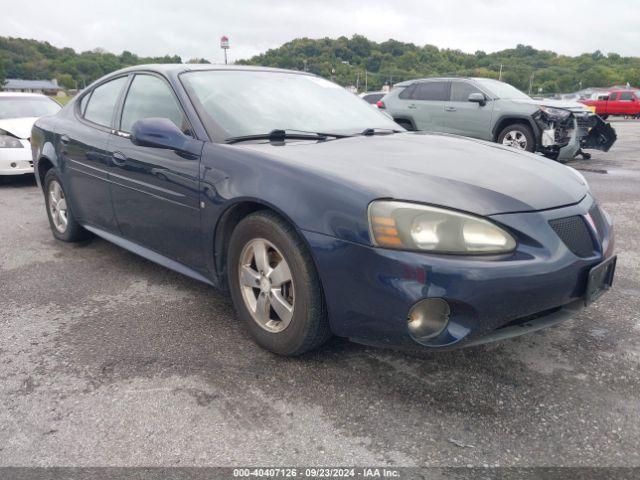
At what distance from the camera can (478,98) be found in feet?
32.5

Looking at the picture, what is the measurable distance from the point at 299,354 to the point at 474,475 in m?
1.00

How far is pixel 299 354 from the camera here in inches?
102

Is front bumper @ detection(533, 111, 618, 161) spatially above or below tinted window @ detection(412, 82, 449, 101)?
below

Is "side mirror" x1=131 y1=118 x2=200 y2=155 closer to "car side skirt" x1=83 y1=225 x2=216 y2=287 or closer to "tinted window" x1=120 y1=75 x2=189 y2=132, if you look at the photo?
"tinted window" x1=120 y1=75 x2=189 y2=132

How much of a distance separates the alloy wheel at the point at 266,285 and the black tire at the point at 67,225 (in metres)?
2.30

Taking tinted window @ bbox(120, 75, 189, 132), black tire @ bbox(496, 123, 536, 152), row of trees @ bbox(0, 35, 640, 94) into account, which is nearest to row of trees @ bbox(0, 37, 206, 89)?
row of trees @ bbox(0, 35, 640, 94)

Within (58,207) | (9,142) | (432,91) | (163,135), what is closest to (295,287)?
(163,135)

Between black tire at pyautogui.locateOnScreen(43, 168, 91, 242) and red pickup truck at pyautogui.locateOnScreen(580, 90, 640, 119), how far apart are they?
30723 millimetres

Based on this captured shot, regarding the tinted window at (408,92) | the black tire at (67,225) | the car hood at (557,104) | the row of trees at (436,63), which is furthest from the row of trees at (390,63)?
the black tire at (67,225)

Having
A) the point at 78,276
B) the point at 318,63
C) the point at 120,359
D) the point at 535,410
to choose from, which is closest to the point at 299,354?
the point at 120,359

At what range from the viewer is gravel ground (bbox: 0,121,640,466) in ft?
6.55

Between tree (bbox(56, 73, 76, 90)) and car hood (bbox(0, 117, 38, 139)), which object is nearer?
car hood (bbox(0, 117, 38, 139))

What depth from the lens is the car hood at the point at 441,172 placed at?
2260 mm

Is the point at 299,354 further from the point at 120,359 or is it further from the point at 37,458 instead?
the point at 37,458
